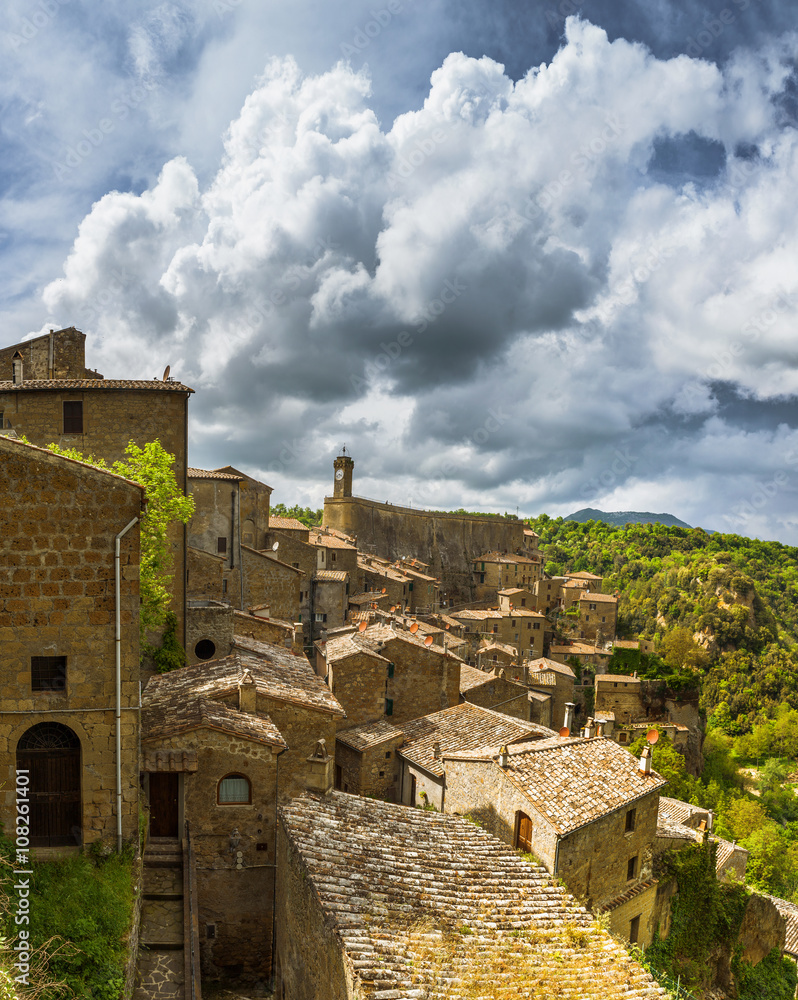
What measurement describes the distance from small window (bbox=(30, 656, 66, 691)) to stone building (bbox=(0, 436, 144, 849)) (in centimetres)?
2

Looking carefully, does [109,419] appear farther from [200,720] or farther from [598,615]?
[598,615]

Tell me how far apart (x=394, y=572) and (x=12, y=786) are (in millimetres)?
50962

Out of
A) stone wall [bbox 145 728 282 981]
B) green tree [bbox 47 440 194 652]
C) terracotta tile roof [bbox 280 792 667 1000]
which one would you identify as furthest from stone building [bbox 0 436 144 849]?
green tree [bbox 47 440 194 652]

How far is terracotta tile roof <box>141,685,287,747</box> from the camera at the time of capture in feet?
44.6

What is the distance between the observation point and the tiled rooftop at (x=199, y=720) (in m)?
13.6

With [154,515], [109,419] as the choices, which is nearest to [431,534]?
[109,419]

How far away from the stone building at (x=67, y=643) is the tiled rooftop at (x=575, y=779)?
370 inches

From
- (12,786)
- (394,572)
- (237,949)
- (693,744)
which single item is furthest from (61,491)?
(693,744)

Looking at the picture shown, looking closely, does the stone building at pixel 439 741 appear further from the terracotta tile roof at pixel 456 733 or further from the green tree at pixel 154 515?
the green tree at pixel 154 515

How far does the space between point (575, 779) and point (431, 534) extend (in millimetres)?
73322

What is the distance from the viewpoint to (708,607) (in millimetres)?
87438

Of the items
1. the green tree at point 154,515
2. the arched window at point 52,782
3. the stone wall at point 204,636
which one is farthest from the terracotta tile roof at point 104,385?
the arched window at point 52,782

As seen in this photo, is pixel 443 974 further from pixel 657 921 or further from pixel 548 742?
pixel 657 921

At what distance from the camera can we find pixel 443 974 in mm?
9547
